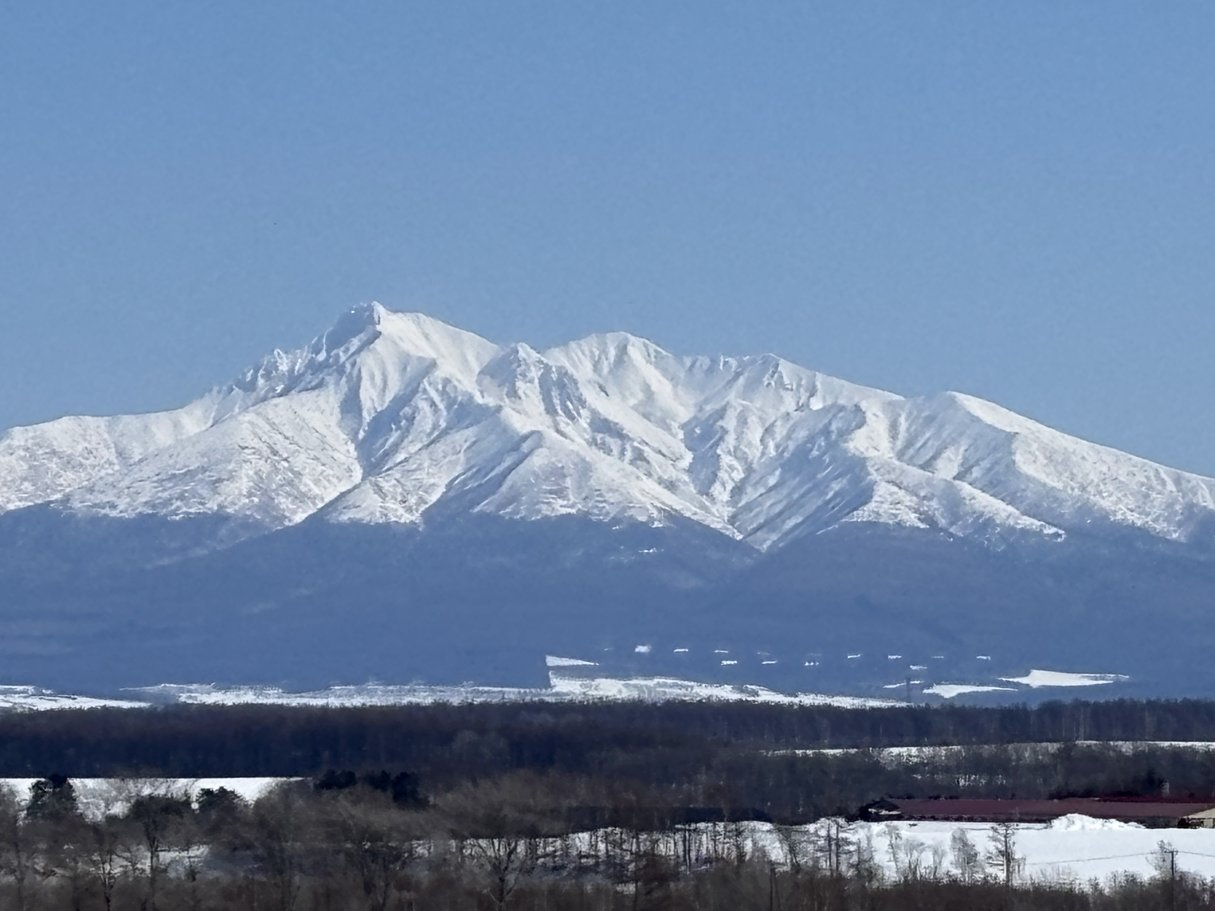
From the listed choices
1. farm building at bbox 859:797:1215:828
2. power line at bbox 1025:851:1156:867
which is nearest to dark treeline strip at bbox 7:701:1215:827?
farm building at bbox 859:797:1215:828

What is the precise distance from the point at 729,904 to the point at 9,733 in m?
76.6

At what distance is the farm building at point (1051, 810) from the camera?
311ft

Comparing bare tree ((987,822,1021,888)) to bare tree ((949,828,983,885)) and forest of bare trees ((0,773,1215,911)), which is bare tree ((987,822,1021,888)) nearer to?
forest of bare trees ((0,773,1215,911))

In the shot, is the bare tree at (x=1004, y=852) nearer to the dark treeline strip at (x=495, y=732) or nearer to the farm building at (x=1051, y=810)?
the farm building at (x=1051, y=810)

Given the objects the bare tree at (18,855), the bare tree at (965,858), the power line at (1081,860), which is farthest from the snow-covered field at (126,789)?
the power line at (1081,860)

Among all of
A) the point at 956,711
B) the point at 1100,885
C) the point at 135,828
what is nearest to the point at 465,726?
the point at 956,711

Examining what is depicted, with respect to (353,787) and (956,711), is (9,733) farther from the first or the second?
(956,711)

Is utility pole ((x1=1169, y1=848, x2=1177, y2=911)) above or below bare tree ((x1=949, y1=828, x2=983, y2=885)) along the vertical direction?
below

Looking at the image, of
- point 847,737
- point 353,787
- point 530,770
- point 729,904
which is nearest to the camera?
point 729,904

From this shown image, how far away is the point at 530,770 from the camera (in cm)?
11656

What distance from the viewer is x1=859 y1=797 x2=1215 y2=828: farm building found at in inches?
3730

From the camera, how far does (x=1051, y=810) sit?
325ft

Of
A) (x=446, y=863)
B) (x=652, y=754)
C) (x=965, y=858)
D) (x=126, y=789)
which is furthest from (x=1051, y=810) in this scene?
(x=652, y=754)

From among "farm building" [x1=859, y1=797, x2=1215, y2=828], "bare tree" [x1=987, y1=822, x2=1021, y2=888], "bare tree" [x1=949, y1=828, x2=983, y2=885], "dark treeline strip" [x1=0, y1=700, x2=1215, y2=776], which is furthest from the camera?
"dark treeline strip" [x1=0, y1=700, x2=1215, y2=776]
